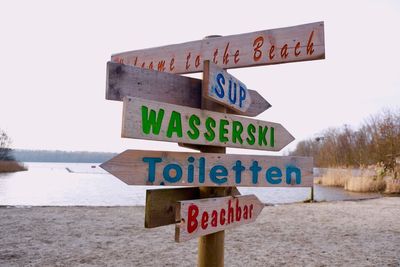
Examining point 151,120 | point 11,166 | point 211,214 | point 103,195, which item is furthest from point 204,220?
point 11,166

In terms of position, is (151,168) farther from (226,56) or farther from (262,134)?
(226,56)

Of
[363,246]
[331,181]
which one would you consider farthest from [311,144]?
[363,246]

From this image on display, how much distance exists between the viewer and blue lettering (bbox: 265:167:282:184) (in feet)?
6.46

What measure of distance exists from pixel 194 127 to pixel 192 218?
0.47 meters

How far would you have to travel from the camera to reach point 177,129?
1.66m

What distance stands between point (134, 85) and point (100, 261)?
109 inches

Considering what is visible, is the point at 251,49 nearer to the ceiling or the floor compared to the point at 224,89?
nearer to the ceiling

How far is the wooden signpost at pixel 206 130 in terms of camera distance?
1578 mm

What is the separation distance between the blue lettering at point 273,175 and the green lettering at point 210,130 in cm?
44

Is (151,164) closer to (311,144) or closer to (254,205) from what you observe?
(254,205)

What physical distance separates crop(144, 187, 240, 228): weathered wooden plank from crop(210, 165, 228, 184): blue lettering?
0.20 m

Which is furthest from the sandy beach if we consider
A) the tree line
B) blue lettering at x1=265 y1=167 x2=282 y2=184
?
the tree line

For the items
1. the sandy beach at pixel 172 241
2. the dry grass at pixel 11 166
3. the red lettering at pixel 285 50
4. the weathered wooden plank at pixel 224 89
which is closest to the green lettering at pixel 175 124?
the weathered wooden plank at pixel 224 89

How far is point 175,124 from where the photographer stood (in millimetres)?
1652
